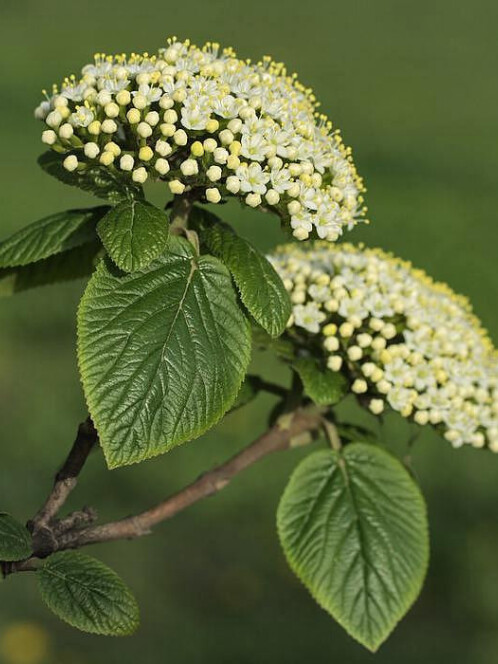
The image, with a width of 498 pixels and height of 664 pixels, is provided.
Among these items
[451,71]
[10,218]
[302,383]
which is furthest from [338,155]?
[451,71]

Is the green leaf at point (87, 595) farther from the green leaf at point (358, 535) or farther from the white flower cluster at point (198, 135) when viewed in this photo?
the white flower cluster at point (198, 135)

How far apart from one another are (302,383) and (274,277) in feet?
1.52

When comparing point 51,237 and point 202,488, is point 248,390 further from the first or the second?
point 51,237

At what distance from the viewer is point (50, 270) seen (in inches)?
92.5

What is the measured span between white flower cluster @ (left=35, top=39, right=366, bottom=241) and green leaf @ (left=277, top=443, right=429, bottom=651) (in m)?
0.58

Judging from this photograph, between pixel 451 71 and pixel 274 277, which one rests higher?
pixel 451 71

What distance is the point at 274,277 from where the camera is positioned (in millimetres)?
1971

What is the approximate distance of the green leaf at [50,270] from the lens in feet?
7.65

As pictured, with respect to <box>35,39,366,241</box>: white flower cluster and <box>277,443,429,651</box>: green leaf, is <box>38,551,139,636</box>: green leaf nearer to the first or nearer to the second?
<box>277,443,429,651</box>: green leaf

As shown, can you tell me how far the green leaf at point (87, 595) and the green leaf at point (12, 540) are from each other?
0.08 m

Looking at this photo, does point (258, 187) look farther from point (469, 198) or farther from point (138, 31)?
point (138, 31)

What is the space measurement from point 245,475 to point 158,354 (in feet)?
11.5

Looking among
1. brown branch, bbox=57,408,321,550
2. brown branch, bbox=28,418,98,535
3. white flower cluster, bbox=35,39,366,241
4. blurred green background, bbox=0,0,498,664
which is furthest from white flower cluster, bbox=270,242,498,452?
blurred green background, bbox=0,0,498,664

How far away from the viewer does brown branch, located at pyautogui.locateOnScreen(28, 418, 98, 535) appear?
197 centimetres
